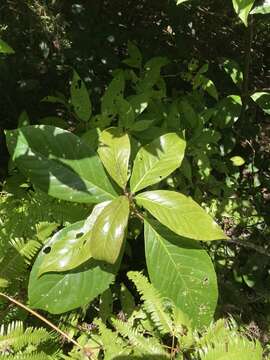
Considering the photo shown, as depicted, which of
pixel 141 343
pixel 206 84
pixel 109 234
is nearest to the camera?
pixel 109 234

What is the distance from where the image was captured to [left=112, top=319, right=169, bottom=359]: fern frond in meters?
2.32

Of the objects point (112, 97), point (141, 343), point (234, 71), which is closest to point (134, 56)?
point (112, 97)

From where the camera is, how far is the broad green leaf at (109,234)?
76.8 inches

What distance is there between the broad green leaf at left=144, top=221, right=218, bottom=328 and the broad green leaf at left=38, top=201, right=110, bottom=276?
0.86 ft

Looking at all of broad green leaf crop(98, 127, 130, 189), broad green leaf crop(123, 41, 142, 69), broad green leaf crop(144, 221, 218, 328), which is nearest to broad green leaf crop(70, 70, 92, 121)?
broad green leaf crop(123, 41, 142, 69)

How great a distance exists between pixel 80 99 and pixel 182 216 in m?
1.06

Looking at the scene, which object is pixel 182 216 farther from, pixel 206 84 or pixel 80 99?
pixel 206 84

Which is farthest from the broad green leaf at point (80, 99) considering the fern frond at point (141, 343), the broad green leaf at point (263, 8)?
the fern frond at point (141, 343)

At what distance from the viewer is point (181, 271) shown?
2064mm

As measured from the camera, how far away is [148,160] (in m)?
2.19

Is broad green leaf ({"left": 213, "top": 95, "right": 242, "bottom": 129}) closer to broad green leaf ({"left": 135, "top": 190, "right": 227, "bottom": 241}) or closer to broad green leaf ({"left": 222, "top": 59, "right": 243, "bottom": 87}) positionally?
broad green leaf ({"left": 222, "top": 59, "right": 243, "bottom": 87})

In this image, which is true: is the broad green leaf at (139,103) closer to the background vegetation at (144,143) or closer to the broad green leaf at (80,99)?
the background vegetation at (144,143)

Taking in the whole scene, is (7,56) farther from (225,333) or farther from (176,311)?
(225,333)

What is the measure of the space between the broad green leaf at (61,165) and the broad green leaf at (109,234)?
15 centimetres
